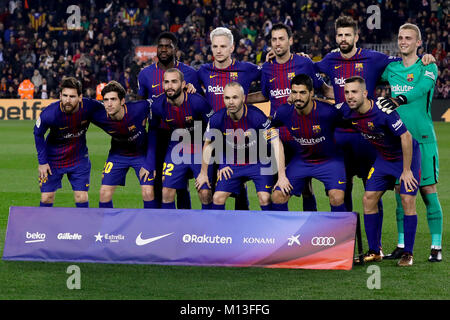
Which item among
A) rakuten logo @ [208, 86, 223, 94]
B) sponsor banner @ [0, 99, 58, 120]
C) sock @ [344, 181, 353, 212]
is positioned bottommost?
sponsor banner @ [0, 99, 58, 120]

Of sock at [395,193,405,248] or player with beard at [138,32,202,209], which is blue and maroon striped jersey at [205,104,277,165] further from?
sock at [395,193,405,248]

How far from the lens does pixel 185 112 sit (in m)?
8.30

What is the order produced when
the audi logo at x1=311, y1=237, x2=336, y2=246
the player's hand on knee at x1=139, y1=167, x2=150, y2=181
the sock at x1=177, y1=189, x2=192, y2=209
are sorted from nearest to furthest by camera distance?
the audi logo at x1=311, y1=237, x2=336, y2=246 < the player's hand on knee at x1=139, y1=167, x2=150, y2=181 < the sock at x1=177, y1=189, x2=192, y2=209

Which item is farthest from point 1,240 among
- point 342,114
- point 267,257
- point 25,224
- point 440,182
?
point 440,182

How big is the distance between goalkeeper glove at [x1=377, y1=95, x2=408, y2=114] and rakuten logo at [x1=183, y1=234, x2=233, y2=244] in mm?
1919

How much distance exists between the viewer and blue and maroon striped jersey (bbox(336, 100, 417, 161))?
7.34m

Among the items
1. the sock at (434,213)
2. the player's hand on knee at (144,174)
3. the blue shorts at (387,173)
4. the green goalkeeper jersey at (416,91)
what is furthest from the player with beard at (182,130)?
the sock at (434,213)

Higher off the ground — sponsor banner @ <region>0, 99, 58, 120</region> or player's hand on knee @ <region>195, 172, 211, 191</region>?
player's hand on knee @ <region>195, 172, 211, 191</region>

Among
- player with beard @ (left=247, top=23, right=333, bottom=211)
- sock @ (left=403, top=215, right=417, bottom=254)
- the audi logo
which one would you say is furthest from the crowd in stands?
the audi logo

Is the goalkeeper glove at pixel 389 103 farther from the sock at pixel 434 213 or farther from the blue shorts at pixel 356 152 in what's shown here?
the sock at pixel 434 213

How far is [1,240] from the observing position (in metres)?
8.62

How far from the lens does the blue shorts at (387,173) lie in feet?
24.7

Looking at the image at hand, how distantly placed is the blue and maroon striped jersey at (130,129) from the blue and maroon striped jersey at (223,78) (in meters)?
0.73

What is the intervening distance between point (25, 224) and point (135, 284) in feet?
4.97
